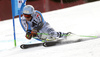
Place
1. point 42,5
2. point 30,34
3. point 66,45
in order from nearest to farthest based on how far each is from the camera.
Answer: point 66,45
point 30,34
point 42,5

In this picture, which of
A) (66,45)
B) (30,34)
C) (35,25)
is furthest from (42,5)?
(66,45)

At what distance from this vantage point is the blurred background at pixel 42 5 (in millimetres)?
11641

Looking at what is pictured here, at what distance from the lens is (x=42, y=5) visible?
1231 cm

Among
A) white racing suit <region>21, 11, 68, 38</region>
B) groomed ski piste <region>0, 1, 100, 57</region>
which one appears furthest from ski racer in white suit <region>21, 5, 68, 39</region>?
groomed ski piste <region>0, 1, 100, 57</region>

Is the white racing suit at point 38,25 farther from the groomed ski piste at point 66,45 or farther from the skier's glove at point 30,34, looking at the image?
the groomed ski piste at point 66,45

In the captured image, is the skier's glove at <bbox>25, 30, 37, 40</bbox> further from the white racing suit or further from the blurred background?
the blurred background

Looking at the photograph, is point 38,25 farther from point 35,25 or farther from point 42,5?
point 42,5

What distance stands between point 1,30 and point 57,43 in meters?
4.45

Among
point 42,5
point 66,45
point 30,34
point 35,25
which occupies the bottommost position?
point 66,45

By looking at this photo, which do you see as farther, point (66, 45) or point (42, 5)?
point (42, 5)

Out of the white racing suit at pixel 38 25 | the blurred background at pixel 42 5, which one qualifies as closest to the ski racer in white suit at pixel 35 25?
the white racing suit at pixel 38 25

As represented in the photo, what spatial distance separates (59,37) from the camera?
18.4 ft

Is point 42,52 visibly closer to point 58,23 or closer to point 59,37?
point 59,37

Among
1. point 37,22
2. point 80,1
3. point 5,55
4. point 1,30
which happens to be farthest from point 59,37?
point 80,1
